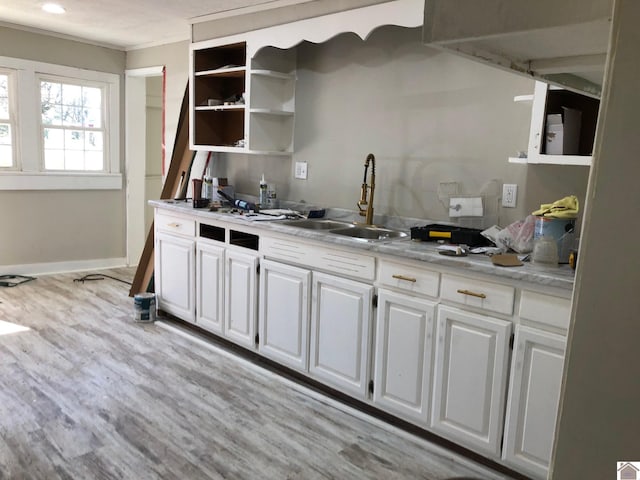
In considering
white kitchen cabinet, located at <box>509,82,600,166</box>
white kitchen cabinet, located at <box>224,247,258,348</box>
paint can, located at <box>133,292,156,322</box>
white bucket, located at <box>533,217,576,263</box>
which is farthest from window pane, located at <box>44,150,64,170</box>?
white bucket, located at <box>533,217,576,263</box>

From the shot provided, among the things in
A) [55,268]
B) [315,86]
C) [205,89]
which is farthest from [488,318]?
[55,268]

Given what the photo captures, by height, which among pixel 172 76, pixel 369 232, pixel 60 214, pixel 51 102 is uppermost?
pixel 172 76

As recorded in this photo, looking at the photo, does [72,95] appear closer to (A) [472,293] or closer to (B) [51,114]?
(B) [51,114]

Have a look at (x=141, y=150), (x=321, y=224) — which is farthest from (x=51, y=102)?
(x=321, y=224)

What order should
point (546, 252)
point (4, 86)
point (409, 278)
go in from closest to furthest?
point (546, 252) < point (409, 278) < point (4, 86)

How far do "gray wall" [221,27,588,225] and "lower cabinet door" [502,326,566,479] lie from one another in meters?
0.83

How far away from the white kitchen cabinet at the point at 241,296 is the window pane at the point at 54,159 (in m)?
3.00

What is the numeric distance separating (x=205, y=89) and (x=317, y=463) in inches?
120

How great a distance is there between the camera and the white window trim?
5.07m

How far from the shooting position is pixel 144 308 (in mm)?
4145

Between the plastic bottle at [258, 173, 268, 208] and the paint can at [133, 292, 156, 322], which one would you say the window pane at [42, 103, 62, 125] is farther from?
the plastic bottle at [258, 173, 268, 208]

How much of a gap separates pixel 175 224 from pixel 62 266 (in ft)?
7.80

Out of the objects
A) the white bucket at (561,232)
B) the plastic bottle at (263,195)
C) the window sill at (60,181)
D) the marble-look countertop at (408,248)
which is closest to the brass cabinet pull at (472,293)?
the marble-look countertop at (408,248)

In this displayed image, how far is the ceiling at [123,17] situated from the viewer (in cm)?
373
